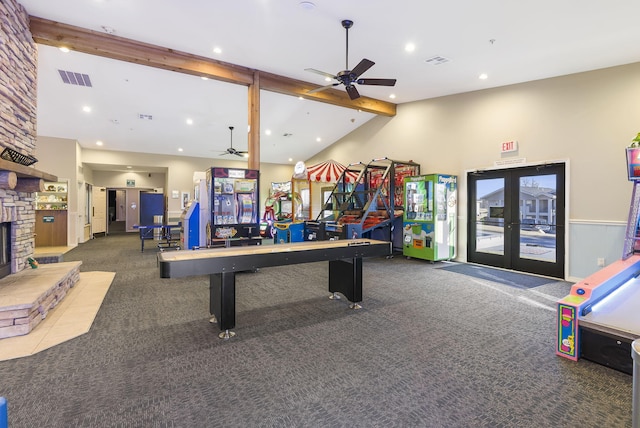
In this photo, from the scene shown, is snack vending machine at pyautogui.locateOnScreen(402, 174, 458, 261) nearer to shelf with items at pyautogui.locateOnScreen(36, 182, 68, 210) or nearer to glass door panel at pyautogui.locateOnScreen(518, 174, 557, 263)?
glass door panel at pyautogui.locateOnScreen(518, 174, 557, 263)

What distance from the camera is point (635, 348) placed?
1.25m

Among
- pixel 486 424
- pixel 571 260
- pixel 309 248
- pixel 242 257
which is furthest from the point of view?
pixel 571 260

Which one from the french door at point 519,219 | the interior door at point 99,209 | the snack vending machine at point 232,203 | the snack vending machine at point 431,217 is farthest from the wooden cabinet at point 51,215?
the french door at point 519,219

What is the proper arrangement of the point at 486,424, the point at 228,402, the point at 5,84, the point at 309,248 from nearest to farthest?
the point at 486,424
the point at 228,402
the point at 309,248
the point at 5,84

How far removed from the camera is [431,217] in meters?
7.39

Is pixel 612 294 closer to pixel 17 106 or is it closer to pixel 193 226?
pixel 193 226

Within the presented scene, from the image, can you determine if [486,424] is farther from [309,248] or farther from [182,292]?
[182,292]

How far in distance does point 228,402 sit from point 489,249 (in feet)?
22.1

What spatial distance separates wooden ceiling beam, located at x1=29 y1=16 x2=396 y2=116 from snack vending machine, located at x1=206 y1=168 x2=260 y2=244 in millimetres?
2035

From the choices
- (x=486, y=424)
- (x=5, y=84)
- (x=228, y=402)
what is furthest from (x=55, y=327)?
(x=486, y=424)

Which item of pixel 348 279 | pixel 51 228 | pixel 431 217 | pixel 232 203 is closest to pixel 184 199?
pixel 51 228

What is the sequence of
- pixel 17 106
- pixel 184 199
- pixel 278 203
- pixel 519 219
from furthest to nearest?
pixel 278 203 < pixel 184 199 < pixel 519 219 < pixel 17 106

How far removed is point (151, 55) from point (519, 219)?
25.9 ft

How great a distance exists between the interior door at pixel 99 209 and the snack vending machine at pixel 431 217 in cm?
1305
